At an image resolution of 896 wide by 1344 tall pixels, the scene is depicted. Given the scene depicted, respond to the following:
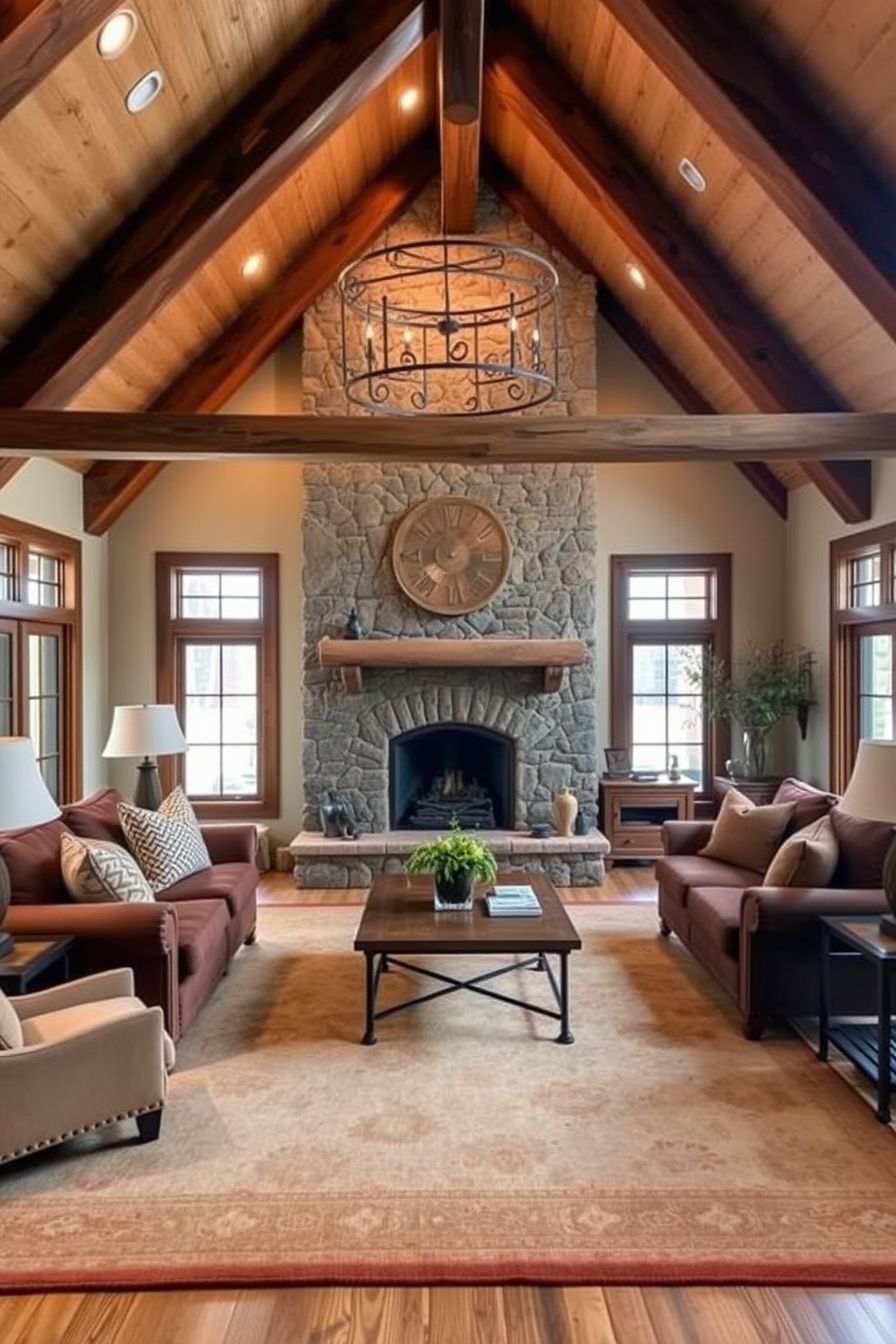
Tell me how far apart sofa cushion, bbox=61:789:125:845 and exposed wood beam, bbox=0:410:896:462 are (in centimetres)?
181

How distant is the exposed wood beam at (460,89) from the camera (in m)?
4.23

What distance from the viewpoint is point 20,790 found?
3303 mm

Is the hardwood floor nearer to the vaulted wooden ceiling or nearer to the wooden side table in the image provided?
the vaulted wooden ceiling

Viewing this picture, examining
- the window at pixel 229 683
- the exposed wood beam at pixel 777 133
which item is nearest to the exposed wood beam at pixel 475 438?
the exposed wood beam at pixel 777 133

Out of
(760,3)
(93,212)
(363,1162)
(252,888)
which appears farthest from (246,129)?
(363,1162)

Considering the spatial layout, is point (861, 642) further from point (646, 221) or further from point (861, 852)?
point (646, 221)

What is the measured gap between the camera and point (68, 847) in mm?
3990

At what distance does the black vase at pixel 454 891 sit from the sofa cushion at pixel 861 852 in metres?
1.69

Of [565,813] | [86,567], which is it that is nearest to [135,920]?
[565,813]

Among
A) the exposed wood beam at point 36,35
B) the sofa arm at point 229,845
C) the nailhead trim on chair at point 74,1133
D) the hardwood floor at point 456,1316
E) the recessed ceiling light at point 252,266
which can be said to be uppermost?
the recessed ceiling light at point 252,266

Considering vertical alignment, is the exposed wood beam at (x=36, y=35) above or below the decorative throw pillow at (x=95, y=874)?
above

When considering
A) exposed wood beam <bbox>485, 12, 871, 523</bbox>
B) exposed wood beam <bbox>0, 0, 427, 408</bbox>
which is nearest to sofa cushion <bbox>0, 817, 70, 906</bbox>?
exposed wood beam <bbox>0, 0, 427, 408</bbox>

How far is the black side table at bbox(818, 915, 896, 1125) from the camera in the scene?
3.21 meters

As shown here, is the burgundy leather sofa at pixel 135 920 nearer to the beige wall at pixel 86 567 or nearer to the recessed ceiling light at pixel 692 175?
the beige wall at pixel 86 567
